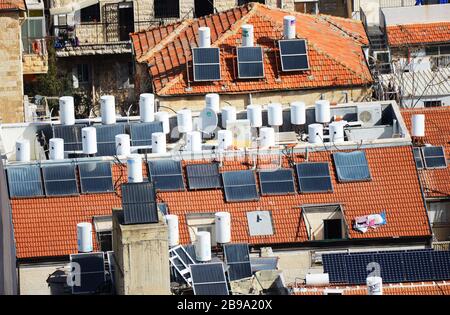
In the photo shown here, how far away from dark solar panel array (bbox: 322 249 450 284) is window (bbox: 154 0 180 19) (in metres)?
39.5

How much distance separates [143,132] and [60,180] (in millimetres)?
6129

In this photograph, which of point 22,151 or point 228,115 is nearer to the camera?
point 22,151

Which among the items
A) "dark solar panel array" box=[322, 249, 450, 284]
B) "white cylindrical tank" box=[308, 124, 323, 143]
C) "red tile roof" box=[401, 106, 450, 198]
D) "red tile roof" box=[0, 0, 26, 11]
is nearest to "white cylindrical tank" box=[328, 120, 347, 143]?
"white cylindrical tank" box=[308, 124, 323, 143]

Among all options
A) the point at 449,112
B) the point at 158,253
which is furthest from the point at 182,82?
the point at 158,253

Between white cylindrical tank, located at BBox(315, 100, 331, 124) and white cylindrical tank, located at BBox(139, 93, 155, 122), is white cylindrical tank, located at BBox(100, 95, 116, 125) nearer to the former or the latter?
white cylindrical tank, located at BBox(139, 93, 155, 122)

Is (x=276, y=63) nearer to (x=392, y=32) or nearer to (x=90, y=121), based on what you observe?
(x=90, y=121)

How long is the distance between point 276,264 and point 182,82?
1785 centimetres

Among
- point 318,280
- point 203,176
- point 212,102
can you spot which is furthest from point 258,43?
point 318,280

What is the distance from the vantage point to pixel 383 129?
53625 millimetres

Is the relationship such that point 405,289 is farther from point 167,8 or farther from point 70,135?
point 167,8

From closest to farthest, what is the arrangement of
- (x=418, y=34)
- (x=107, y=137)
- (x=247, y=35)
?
(x=107, y=137) → (x=247, y=35) → (x=418, y=34)

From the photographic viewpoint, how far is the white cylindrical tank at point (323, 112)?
5366 centimetres

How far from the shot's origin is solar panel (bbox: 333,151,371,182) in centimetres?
4816

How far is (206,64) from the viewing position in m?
59.2
